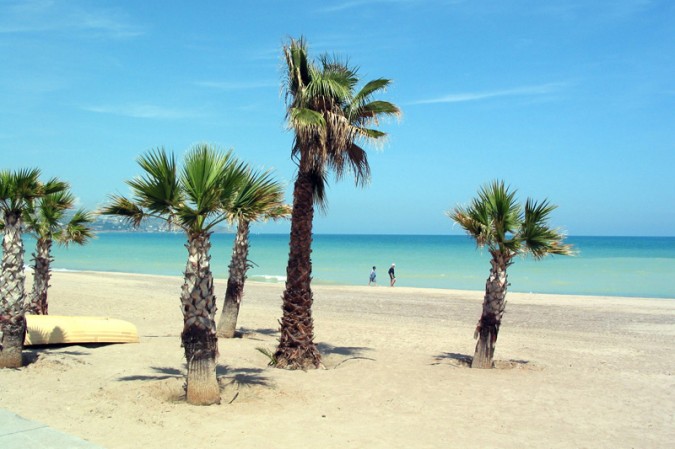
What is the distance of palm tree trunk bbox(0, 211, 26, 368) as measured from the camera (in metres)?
10.2

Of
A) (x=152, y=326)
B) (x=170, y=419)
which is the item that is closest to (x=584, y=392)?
(x=170, y=419)

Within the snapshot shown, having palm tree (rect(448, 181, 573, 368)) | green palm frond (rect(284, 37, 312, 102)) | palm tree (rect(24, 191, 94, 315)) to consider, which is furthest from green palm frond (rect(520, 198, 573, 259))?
palm tree (rect(24, 191, 94, 315))

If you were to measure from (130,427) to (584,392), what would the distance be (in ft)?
24.5

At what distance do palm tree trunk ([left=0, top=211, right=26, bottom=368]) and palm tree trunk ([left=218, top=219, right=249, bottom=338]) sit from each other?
538 cm

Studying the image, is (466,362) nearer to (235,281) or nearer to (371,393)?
(371,393)

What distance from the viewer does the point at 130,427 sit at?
7.59 metres

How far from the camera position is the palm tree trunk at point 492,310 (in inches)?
497

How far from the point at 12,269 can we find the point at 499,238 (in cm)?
877

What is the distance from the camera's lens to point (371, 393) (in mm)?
10164

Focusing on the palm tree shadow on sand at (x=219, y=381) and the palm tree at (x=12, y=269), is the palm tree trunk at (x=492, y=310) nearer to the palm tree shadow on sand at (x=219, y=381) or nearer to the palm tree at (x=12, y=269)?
the palm tree shadow on sand at (x=219, y=381)

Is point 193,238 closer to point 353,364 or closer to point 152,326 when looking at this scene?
point 353,364

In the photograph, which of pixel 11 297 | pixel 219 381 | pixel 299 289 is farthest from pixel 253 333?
pixel 11 297

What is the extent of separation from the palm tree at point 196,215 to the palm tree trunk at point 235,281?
632 cm

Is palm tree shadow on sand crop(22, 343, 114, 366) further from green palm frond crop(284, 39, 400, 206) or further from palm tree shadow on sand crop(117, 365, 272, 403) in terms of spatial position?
green palm frond crop(284, 39, 400, 206)
